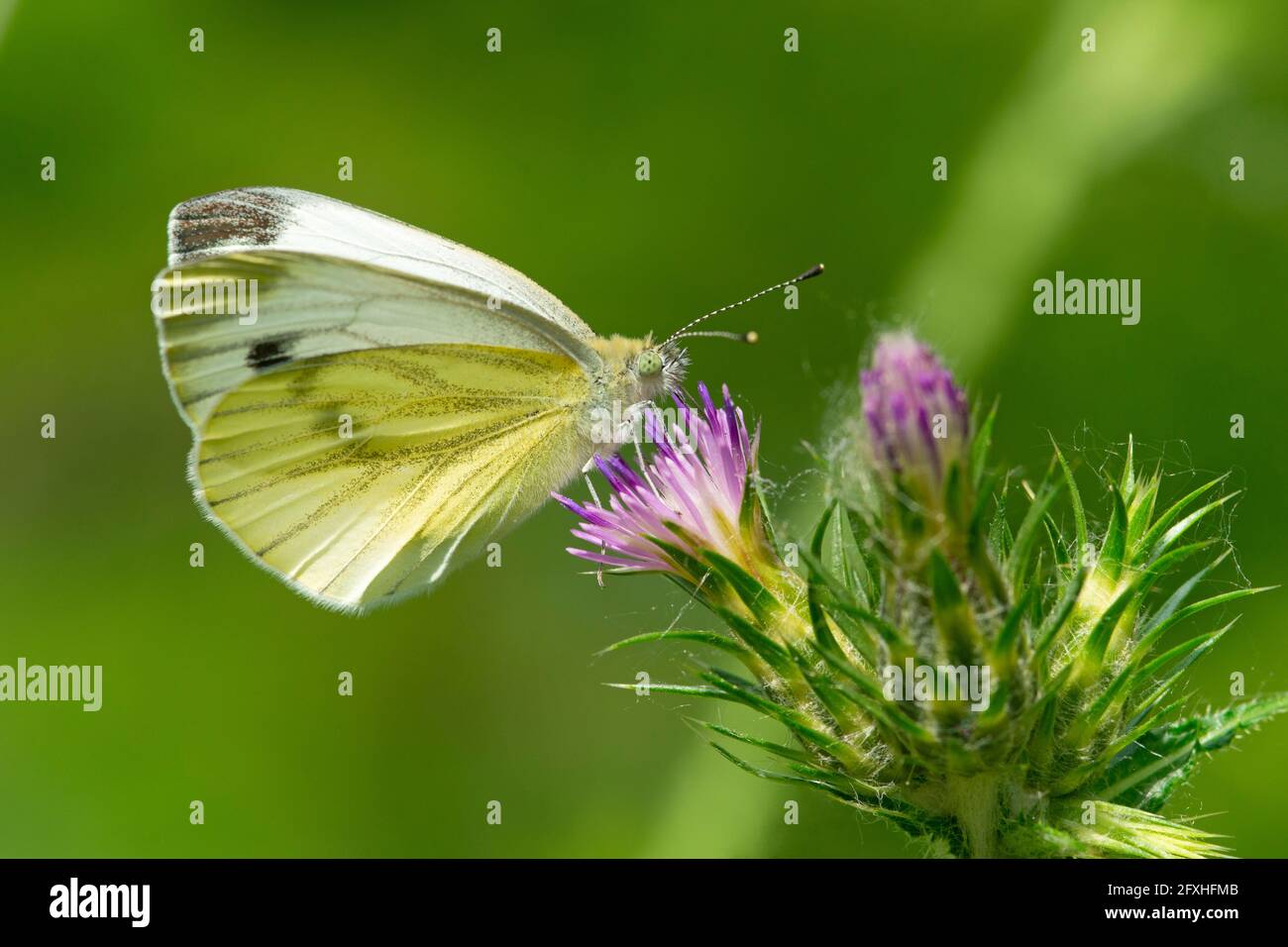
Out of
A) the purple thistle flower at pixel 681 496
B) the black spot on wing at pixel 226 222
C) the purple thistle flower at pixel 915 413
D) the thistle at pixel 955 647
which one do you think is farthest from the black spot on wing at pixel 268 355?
the purple thistle flower at pixel 915 413

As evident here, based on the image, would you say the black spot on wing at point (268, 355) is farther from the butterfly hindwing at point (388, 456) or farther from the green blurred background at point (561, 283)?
the green blurred background at point (561, 283)

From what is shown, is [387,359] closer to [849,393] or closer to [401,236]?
[401,236]

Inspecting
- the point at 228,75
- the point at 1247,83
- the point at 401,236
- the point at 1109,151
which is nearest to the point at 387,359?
the point at 401,236

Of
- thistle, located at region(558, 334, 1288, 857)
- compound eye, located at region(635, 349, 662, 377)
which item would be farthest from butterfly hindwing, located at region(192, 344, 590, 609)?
thistle, located at region(558, 334, 1288, 857)

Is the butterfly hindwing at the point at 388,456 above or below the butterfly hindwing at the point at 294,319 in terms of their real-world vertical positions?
below

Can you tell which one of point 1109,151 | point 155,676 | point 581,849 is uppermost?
point 1109,151

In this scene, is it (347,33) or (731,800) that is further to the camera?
(347,33)

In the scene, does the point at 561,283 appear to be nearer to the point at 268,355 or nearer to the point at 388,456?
the point at 388,456
